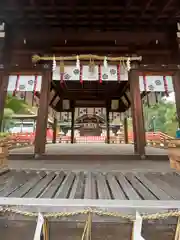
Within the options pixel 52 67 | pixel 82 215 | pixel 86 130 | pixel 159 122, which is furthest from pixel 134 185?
pixel 86 130

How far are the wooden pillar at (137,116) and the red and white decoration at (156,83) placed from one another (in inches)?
12.2

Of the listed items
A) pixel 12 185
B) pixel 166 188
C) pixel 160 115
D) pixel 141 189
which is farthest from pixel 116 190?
pixel 160 115

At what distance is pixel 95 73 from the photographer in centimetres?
535

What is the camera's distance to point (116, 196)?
57.2 inches

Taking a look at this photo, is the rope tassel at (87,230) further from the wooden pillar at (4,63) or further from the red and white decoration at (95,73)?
the red and white decoration at (95,73)

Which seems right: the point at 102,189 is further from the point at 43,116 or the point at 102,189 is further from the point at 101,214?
the point at 43,116

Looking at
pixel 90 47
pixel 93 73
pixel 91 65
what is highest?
pixel 90 47

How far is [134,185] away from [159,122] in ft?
48.0

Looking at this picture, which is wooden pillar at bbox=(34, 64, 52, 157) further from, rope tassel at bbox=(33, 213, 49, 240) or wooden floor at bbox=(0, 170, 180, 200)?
rope tassel at bbox=(33, 213, 49, 240)

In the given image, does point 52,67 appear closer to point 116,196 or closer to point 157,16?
point 157,16

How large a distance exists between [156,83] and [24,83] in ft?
13.5

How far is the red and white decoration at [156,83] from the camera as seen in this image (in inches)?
204

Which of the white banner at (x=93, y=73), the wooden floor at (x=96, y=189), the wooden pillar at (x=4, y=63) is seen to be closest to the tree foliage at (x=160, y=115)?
the white banner at (x=93, y=73)

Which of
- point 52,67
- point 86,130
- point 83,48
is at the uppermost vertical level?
point 83,48
